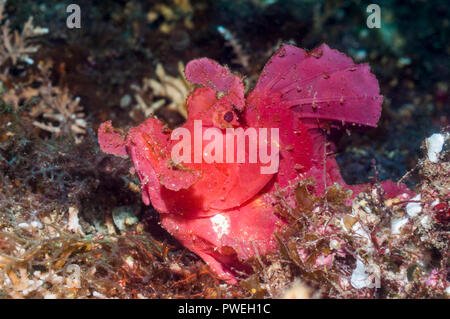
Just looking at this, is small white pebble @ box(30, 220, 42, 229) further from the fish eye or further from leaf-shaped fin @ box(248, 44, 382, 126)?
leaf-shaped fin @ box(248, 44, 382, 126)

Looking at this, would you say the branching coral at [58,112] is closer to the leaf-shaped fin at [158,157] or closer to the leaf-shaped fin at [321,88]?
the leaf-shaped fin at [158,157]

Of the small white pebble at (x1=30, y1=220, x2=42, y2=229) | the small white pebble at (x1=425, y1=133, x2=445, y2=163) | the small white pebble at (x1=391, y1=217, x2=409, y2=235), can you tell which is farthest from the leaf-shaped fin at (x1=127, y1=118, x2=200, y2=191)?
the small white pebble at (x1=425, y1=133, x2=445, y2=163)

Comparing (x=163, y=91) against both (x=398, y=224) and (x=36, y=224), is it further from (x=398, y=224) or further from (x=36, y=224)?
(x=398, y=224)

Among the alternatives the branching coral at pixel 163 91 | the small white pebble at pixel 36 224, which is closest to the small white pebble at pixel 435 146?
the small white pebble at pixel 36 224

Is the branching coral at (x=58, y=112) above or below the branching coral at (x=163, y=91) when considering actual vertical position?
below

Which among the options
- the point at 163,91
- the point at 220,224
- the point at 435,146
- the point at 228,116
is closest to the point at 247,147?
the point at 228,116
